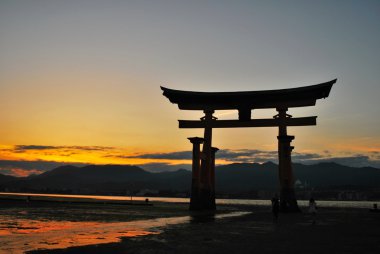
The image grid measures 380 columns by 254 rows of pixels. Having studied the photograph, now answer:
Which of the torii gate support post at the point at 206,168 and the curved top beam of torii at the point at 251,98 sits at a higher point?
the curved top beam of torii at the point at 251,98

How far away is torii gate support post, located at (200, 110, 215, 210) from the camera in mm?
35906

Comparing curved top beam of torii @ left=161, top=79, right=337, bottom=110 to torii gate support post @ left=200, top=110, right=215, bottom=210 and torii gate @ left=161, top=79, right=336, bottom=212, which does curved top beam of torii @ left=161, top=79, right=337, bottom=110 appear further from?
torii gate support post @ left=200, top=110, right=215, bottom=210

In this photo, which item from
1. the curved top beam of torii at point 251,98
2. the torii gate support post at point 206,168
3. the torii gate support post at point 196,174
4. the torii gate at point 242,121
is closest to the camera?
the curved top beam of torii at point 251,98

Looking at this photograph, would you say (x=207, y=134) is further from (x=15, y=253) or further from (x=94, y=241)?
(x=15, y=253)

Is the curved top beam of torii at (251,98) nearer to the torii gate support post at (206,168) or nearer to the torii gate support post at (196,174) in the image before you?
the torii gate support post at (206,168)

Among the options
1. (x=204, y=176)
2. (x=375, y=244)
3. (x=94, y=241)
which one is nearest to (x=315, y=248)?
(x=375, y=244)

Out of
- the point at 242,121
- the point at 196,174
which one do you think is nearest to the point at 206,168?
the point at 196,174

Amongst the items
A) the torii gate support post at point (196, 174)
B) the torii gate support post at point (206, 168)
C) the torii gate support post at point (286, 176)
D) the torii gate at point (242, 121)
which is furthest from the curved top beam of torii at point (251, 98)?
the torii gate support post at point (196, 174)

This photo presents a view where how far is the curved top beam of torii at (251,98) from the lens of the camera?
107 ft

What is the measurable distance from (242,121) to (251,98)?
7.34 ft

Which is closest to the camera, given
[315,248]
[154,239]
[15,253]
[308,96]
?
[15,253]

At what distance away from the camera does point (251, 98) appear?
34688 mm

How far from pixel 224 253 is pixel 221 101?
24997 millimetres

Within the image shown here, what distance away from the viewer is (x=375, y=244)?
537 inches
